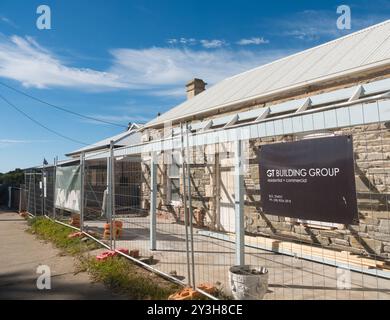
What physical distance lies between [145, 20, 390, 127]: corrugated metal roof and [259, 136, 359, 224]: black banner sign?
3590 millimetres

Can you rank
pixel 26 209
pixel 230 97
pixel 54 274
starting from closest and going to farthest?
1. pixel 54 274
2. pixel 230 97
3. pixel 26 209

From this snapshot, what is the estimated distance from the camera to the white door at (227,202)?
10312mm

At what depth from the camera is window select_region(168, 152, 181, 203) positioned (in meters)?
13.0

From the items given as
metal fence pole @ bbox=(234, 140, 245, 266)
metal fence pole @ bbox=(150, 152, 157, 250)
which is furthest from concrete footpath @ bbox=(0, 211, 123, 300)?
metal fence pole @ bbox=(234, 140, 245, 266)

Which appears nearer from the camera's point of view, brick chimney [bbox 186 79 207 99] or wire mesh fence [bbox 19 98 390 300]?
wire mesh fence [bbox 19 98 390 300]

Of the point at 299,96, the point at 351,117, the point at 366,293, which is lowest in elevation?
the point at 366,293

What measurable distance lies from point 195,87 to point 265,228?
30.6 ft

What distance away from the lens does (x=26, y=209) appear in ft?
58.4

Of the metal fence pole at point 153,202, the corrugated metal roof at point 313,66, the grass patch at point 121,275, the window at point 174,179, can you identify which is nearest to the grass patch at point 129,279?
the grass patch at point 121,275

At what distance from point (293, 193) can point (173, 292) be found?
86.4 inches

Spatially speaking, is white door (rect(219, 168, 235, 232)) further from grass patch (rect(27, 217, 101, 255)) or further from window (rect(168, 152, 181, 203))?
grass patch (rect(27, 217, 101, 255))

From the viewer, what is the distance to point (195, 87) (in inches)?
671
